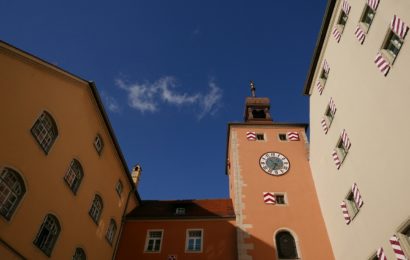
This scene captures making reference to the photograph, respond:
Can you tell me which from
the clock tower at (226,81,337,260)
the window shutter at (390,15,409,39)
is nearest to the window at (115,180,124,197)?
the clock tower at (226,81,337,260)

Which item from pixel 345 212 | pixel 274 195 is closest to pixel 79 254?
pixel 274 195

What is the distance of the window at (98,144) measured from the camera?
17875mm

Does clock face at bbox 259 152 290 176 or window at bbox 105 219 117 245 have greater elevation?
clock face at bbox 259 152 290 176

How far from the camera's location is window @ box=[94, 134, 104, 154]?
58.6 ft

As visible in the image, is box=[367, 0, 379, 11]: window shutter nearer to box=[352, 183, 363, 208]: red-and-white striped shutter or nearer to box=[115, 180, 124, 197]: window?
box=[352, 183, 363, 208]: red-and-white striped shutter

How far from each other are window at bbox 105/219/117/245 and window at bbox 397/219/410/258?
14.1 meters

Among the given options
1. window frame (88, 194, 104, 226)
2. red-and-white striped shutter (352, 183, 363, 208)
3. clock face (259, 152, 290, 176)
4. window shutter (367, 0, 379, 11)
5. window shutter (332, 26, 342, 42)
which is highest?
window shutter (332, 26, 342, 42)

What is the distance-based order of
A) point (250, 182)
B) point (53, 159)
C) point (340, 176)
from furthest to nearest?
point (250, 182)
point (340, 176)
point (53, 159)

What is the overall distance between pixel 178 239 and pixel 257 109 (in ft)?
48.6

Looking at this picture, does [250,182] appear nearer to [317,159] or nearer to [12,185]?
[317,159]

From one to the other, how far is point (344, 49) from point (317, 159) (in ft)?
23.8

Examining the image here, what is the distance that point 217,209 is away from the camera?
21.5 meters

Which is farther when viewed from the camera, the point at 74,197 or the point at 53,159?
the point at 74,197

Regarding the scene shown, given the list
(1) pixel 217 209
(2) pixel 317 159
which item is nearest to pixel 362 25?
(2) pixel 317 159
